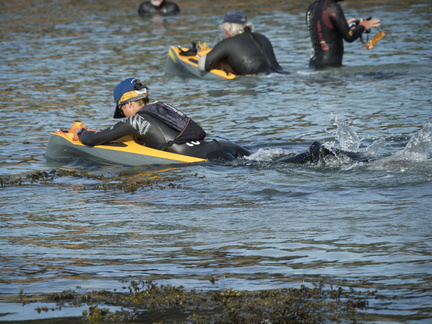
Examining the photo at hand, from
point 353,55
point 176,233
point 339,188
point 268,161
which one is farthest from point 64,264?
point 353,55

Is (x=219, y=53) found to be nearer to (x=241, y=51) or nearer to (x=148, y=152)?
(x=241, y=51)

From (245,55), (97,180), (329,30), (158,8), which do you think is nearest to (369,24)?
(329,30)

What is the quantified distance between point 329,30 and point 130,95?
20.6 ft

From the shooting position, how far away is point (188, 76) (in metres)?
15.7

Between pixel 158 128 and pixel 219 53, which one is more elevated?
pixel 219 53

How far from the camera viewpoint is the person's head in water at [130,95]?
8891 mm

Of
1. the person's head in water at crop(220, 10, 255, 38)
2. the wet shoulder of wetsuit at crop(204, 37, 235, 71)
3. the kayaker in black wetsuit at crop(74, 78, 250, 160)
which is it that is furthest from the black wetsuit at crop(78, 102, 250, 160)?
the person's head in water at crop(220, 10, 255, 38)

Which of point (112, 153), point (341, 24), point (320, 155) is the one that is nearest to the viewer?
point (320, 155)

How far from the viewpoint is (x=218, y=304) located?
474 centimetres

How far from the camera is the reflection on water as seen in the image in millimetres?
5359

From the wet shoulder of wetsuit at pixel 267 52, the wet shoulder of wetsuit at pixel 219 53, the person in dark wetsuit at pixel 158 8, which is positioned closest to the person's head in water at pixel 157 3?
the person in dark wetsuit at pixel 158 8

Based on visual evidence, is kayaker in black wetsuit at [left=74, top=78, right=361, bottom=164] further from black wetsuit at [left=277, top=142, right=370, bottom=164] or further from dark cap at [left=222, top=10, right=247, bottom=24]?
dark cap at [left=222, top=10, right=247, bottom=24]

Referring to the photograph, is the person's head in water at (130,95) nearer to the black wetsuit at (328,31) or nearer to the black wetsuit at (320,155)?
the black wetsuit at (320,155)

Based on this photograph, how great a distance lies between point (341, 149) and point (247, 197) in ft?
6.07
